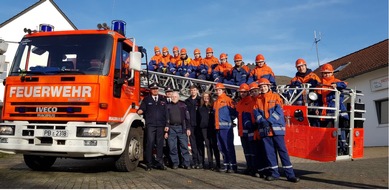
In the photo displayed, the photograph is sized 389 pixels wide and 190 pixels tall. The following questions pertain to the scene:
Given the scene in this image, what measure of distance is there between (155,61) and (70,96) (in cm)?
750

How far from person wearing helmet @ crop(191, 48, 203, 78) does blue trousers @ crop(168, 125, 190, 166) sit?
3.86 m

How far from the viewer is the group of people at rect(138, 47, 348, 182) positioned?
257 inches

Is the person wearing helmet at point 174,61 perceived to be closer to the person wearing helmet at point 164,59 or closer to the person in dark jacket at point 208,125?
the person wearing helmet at point 164,59

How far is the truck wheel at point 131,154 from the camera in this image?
7.18 m

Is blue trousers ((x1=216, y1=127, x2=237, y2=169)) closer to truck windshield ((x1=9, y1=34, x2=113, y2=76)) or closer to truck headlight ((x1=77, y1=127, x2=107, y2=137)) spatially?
truck headlight ((x1=77, y1=127, x2=107, y2=137))

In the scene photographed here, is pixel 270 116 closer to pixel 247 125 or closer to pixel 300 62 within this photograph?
pixel 247 125

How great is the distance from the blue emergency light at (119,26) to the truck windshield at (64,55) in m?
0.76

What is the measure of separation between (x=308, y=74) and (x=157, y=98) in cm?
336

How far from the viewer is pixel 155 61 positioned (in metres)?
13.7

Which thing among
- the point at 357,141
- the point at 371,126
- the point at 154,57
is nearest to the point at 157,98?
the point at 357,141

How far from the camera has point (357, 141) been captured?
6660 millimetres

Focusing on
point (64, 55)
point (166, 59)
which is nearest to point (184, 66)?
point (166, 59)

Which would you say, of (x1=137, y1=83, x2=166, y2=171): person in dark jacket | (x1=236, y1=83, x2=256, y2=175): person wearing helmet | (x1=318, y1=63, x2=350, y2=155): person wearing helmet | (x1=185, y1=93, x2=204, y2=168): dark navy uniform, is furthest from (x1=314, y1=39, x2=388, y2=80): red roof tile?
(x1=137, y1=83, x2=166, y2=171): person in dark jacket

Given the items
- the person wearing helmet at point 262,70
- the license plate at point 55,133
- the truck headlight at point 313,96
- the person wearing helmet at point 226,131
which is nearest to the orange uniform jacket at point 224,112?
the person wearing helmet at point 226,131
